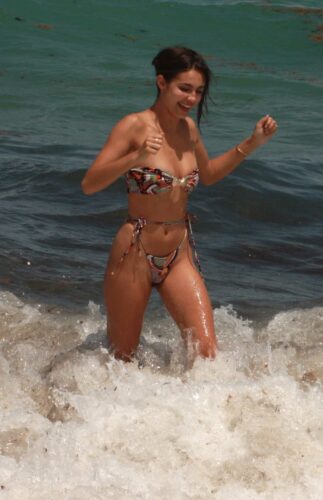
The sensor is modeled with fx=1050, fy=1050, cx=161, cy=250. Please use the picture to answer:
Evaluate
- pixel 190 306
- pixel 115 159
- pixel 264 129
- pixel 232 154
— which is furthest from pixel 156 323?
pixel 115 159

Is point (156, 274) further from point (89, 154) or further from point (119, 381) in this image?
point (89, 154)

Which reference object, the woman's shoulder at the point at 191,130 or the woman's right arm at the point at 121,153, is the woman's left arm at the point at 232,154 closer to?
the woman's shoulder at the point at 191,130

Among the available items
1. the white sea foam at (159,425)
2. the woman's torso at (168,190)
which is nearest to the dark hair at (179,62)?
the woman's torso at (168,190)

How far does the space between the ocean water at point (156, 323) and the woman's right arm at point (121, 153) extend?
1054 mm

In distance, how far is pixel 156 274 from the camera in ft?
17.6

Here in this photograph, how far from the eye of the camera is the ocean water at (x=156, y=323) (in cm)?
484

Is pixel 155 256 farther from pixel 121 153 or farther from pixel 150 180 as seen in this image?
pixel 121 153

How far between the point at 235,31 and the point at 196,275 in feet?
53.5

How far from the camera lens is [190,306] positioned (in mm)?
5324

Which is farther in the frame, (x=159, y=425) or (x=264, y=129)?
(x=264, y=129)

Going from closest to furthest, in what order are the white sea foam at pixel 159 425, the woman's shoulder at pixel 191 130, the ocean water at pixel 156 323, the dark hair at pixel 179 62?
the white sea foam at pixel 159 425
the ocean water at pixel 156 323
the dark hair at pixel 179 62
the woman's shoulder at pixel 191 130

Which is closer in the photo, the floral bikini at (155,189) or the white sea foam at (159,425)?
the white sea foam at (159,425)

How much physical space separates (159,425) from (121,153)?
4.34ft

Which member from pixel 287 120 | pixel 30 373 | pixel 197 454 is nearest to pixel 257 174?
pixel 287 120
